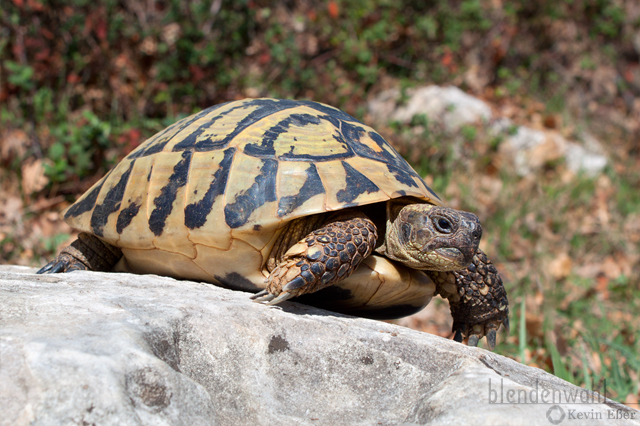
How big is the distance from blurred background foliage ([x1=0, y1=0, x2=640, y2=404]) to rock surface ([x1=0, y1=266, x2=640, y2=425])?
1.25 meters

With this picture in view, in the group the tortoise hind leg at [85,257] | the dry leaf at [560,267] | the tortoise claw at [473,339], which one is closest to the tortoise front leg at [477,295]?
the tortoise claw at [473,339]

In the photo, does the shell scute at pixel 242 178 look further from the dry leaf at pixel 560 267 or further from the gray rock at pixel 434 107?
the gray rock at pixel 434 107

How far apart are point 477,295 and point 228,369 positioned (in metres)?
1.32

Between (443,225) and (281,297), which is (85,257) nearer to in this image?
(281,297)

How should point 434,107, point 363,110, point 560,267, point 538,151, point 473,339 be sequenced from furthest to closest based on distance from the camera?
point 538,151 → point 434,107 → point 363,110 → point 560,267 → point 473,339

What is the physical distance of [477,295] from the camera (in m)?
2.38

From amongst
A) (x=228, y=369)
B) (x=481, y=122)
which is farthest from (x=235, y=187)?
(x=481, y=122)

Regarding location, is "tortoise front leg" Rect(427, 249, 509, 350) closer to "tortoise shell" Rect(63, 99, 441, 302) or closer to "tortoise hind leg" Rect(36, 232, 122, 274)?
"tortoise shell" Rect(63, 99, 441, 302)

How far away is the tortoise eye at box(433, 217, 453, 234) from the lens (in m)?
2.03

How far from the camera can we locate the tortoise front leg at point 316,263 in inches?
71.6

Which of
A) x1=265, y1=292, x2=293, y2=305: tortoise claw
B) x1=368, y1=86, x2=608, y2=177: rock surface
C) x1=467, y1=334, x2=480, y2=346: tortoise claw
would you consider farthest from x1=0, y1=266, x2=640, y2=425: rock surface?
x1=368, y1=86, x2=608, y2=177: rock surface

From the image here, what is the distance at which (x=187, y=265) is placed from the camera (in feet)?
7.17

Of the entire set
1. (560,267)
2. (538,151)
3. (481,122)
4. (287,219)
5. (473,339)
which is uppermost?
(287,219)

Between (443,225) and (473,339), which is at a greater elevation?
(443,225)
